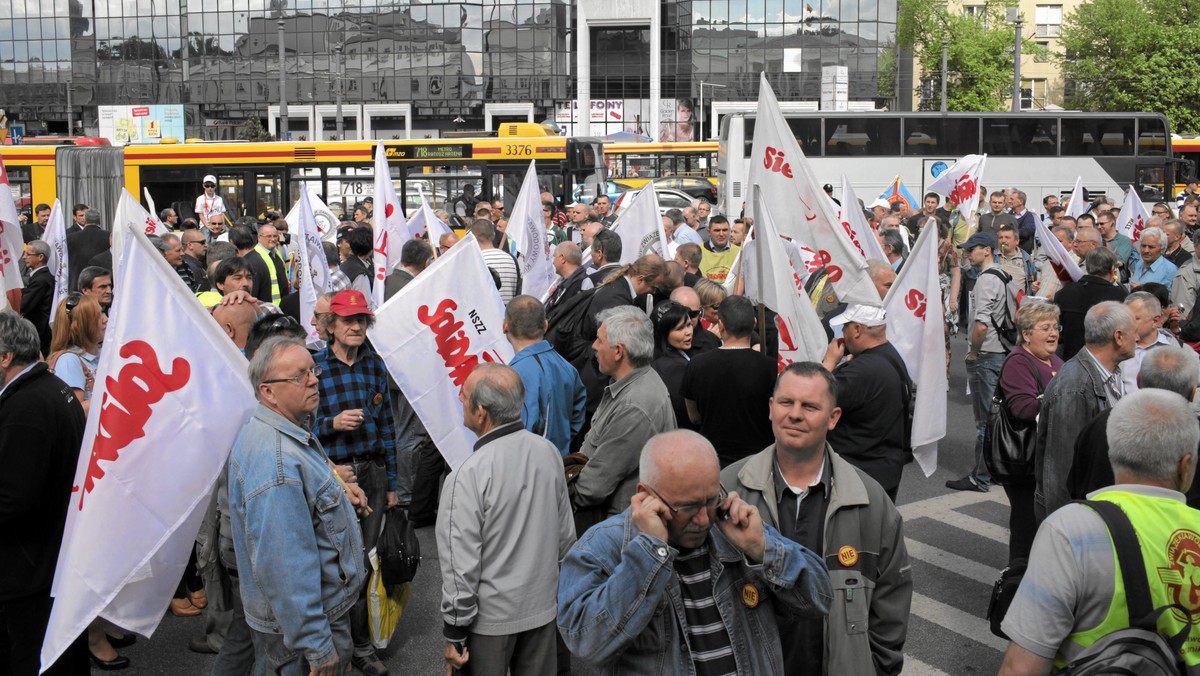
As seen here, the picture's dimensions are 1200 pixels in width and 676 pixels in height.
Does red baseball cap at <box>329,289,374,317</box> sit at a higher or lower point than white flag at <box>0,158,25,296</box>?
lower

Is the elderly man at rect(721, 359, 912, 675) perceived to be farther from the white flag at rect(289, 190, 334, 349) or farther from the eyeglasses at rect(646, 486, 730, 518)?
the white flag at rect(289, 190, 334, 349)

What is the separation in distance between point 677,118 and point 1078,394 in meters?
62.6

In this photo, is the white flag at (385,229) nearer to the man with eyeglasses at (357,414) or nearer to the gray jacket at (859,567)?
the man with eyeglasses at (357,414)

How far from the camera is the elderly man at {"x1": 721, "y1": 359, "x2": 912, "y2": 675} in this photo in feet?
11.6

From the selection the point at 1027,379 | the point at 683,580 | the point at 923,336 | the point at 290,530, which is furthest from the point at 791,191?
the point at 683,580

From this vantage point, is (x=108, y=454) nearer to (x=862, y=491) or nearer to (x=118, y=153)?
(x=862, y=491)

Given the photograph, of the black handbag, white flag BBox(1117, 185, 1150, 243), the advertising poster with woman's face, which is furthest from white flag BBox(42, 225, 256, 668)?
the advertising poster with woman's face

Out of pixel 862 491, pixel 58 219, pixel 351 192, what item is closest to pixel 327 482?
pixel 862 491

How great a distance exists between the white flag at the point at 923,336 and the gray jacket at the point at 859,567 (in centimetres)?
336

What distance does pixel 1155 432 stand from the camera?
339 centimetres

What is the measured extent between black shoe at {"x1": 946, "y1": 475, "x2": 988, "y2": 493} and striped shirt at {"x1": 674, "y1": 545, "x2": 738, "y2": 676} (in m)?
6.99

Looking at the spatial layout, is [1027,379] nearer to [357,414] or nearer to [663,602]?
[357,414]

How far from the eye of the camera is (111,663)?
595 centimetres

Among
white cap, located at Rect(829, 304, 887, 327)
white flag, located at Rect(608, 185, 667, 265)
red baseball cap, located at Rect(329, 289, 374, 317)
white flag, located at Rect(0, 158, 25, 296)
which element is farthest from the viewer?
white flag, located at Rect(608, 185, 667, 265)
